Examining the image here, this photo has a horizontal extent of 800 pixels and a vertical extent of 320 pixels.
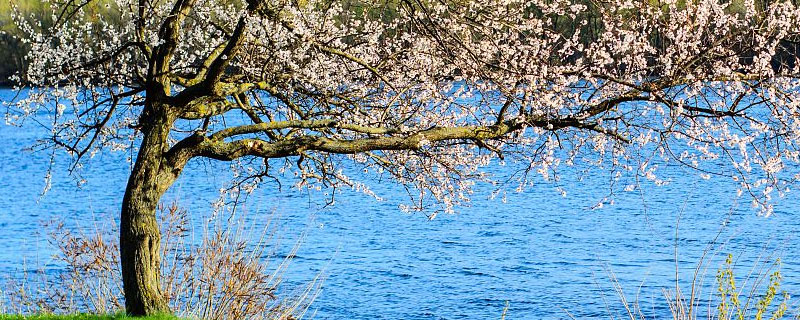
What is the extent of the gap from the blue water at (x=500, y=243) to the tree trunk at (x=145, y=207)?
11.8 ft

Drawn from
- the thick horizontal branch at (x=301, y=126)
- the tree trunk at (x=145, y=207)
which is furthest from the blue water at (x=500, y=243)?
the thick horizontal branch at (x=301, y=126)

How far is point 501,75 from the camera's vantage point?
7523mm

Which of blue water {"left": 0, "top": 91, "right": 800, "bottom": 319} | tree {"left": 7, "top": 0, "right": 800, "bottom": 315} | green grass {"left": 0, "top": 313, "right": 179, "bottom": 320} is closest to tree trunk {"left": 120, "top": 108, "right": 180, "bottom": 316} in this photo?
tree {"left": 7, "top": 0, "right": 800, "bottom": 315}

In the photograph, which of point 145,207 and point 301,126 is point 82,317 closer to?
point 145,207

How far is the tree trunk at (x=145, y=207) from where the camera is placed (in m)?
7.77

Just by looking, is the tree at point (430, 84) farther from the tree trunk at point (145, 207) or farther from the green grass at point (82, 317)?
the green grass at point (82, 317)

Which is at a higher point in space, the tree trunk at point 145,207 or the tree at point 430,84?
the tree at point 430,84

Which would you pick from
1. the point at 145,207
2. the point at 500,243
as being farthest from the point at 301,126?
the point at 500,243

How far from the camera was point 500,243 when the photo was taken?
18.5m

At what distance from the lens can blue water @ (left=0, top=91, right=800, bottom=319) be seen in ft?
48.8

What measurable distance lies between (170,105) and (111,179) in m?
22.5

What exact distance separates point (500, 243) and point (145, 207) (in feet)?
38.0

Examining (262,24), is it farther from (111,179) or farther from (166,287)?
(111,179)

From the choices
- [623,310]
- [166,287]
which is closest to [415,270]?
[623,310]
